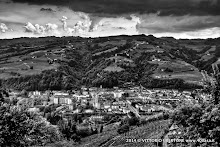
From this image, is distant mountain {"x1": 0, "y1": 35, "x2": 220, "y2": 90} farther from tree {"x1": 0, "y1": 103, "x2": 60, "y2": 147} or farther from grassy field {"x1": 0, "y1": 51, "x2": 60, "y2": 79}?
tree {"x1": 0, "y1": 103, "x2": 60, "y2": 147}

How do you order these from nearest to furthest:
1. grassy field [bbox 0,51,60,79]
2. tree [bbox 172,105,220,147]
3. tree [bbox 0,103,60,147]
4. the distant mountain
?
tree [bbox 172,105,220,147], tree [bbox 0,103,60,147], the distant mountain, grassy field [bbox 0,51,60,79]

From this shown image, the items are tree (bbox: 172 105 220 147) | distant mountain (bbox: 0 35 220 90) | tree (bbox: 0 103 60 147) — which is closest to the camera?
tree (bbox: 172 105 220 147)

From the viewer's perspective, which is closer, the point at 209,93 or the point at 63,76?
the point at 209,93

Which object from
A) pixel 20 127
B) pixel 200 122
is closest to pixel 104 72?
pixel 20 127

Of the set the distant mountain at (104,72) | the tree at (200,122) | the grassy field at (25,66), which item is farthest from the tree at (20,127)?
the grassy field at (25,66)

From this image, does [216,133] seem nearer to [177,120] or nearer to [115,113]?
[177,120]

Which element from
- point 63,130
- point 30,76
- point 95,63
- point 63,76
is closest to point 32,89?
point 30,76

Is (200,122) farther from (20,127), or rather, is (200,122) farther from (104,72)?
(104,72)

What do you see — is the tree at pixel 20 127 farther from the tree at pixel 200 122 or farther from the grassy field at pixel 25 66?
the grassy field at pixel 25 66

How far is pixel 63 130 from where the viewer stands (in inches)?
2122

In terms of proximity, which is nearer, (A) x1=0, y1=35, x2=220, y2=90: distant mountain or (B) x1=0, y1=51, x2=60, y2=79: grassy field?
(A) x1=0, y1=35, x2=220, y2=90: distant mountain

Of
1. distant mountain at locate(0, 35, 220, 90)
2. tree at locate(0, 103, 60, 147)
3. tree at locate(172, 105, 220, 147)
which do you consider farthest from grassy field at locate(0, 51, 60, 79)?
tree at locate(172, 105, 220, 147)

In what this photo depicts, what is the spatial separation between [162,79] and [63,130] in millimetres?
82044

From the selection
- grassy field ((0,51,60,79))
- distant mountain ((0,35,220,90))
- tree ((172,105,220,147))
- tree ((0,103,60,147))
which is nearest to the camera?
tree ((172,105,220,147))
